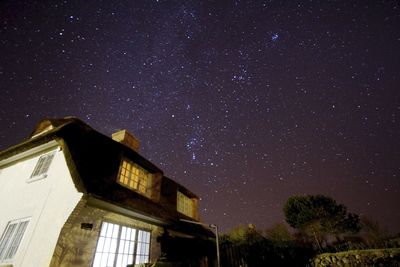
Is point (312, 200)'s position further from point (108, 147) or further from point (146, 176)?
point (108, 147)

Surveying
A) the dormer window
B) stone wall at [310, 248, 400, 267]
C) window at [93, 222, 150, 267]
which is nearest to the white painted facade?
the dormer window

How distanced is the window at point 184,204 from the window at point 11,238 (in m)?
8.06

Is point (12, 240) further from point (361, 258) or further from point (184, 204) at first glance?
point (361, 258)

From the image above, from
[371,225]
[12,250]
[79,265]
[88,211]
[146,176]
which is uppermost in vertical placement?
[371,225]

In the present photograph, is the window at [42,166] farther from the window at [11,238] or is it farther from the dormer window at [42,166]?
the window at [11,238]

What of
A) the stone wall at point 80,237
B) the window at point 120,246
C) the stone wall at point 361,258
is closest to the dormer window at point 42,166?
the stone wall at point 80,237

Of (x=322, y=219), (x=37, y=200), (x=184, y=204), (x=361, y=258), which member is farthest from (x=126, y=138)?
(x=322, y=219)

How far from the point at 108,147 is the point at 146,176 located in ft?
9.60

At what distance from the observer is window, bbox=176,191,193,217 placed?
14.5 m

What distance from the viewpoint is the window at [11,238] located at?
7.43 meters

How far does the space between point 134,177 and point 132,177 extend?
15cm

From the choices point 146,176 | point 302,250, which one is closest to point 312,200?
point 302,250

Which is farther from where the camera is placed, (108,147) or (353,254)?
(353,254)

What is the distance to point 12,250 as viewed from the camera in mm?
7449
